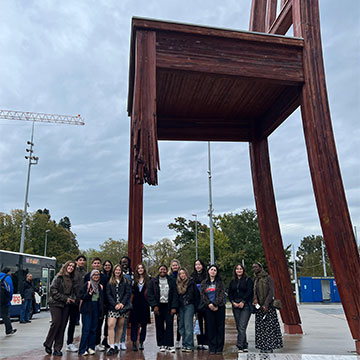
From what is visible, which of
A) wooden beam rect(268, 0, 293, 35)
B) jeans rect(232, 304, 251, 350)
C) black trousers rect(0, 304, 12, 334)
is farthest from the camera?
black trousers rect(0, 304, 12, 334)

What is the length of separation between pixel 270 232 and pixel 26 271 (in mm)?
11772

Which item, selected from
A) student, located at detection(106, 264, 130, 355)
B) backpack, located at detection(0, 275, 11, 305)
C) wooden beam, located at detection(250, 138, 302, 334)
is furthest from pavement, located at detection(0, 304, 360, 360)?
backpack, located at detection(0, 275, 11, 305)

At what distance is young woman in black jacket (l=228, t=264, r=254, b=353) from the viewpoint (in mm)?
7332

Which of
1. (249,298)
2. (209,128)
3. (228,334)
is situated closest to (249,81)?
(209,128)

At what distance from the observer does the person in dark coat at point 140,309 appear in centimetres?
766

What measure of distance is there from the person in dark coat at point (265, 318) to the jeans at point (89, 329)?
2.90 m

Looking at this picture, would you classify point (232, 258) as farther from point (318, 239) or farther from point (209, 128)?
point (318, 239)

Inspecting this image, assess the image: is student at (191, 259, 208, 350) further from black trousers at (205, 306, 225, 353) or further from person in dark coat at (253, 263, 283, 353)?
person in dark coat at (253, 263, 283, 353)

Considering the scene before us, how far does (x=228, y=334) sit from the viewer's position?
10039 millimetres

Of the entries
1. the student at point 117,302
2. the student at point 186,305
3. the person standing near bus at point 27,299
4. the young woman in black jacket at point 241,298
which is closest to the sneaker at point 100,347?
the student at point 117,302

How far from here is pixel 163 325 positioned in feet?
25.2

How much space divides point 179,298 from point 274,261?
2.78 m

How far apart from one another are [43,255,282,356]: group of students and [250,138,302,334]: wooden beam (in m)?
1.75

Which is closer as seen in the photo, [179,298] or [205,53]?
[205,53]
